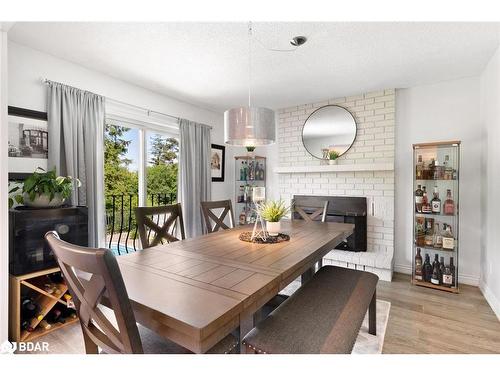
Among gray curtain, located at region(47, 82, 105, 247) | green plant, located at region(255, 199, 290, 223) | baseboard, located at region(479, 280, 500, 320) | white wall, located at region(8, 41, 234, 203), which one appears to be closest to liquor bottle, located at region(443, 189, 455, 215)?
baseboard, located at region(479, 280, 500, 320)

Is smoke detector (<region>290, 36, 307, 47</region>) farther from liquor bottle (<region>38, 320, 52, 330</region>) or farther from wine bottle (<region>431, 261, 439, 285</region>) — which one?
liquor bottle (<region>38, 320, 52, 330</region>)

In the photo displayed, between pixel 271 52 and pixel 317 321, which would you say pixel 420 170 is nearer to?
pixel 271 52

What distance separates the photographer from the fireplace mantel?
3.33 meters

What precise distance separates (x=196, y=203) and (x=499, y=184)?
331cm

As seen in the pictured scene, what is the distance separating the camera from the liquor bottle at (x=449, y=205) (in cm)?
291

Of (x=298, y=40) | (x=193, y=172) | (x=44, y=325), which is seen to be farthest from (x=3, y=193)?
(x=298, y=40)

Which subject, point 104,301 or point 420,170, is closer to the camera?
point 104,301

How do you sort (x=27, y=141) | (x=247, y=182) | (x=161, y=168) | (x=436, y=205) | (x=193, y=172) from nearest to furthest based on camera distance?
(x=27, y=141), (x=436, y=205), (x=161, y=168), (x=193, y=172), (x=247, y=182)

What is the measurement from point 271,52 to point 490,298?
307 cm

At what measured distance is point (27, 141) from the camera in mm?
2258

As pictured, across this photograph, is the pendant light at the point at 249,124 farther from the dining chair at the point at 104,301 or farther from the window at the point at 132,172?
the window at the point at 132,172

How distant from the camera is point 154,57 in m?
2.43
